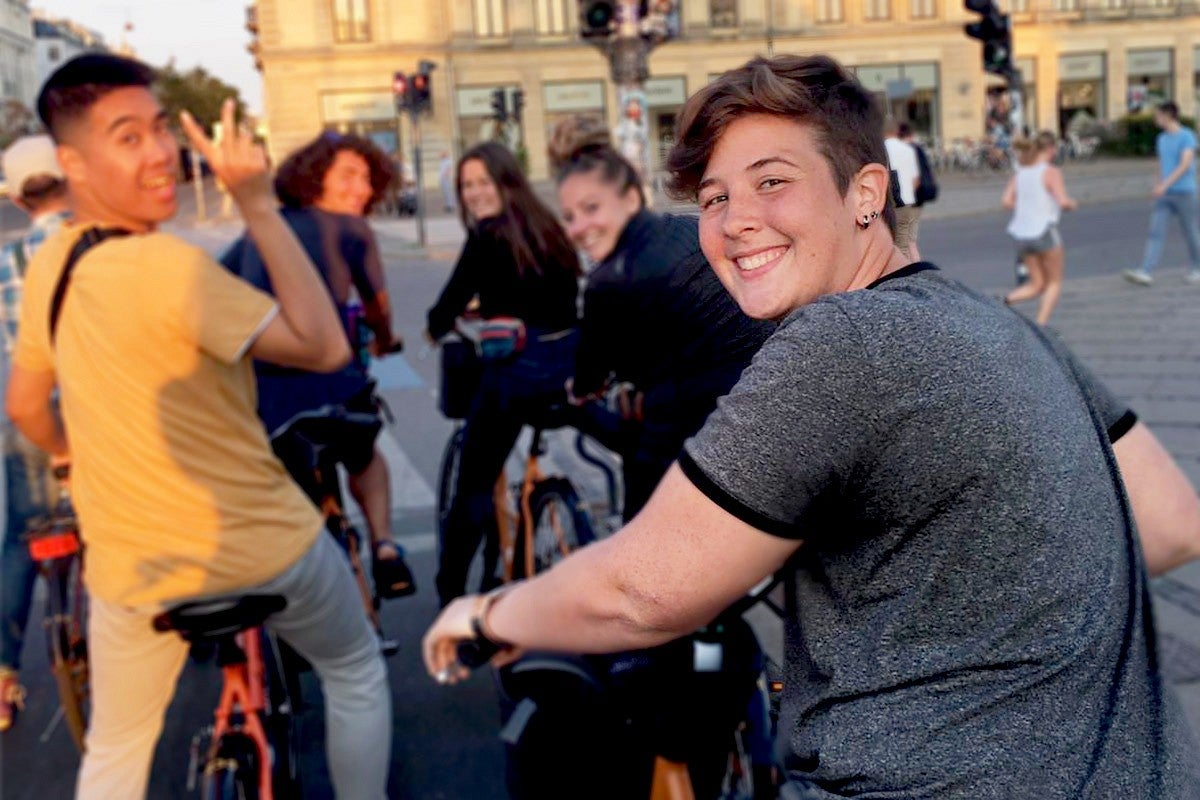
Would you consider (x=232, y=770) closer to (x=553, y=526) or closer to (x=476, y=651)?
(x=476, y=651)

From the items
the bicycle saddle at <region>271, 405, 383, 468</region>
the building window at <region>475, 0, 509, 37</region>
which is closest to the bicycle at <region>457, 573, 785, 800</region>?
the bicycle saddle at <region>271, 405, 383, 468</region>

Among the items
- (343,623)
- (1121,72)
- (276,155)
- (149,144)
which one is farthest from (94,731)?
(1121,72)

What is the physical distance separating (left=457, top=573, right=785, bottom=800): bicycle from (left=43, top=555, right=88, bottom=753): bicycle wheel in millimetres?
2199

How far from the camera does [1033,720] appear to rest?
1.23 meters

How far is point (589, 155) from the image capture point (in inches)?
149

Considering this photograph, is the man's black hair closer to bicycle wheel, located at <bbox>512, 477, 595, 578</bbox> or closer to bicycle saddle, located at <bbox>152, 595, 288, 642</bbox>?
bicycle saddle, located at <bbox>152, 595, 288, 642</bbox>

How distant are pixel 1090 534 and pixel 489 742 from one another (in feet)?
10.3

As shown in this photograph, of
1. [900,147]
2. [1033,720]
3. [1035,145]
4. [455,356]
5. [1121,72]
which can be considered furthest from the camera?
[1121,72]

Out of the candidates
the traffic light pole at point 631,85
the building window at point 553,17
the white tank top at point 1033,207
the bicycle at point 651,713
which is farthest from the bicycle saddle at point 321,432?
the building window at point 553,17

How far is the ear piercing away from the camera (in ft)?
4.48

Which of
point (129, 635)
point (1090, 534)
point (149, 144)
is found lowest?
point (129, 635)

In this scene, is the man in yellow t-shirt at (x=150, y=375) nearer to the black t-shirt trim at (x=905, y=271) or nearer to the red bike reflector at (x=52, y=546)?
the red bike reflector at (x=52, y=546)

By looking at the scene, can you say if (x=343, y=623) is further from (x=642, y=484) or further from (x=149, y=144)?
(x=149, y=144)

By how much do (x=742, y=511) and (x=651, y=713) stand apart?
4.46 ft
